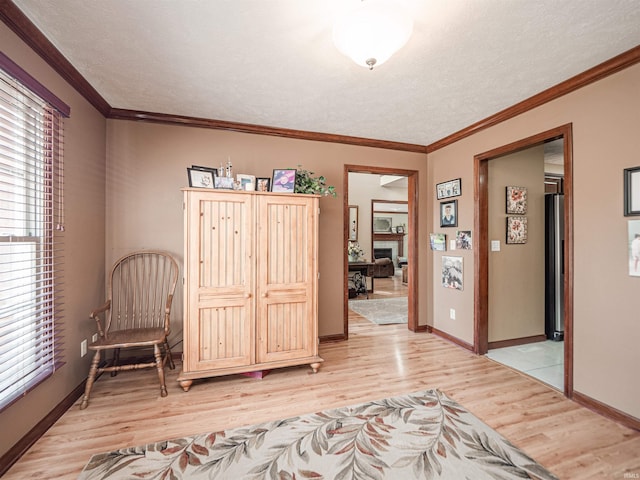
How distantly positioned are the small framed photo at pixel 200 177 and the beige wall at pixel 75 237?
0.87 metres

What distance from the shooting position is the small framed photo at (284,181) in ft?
9.65

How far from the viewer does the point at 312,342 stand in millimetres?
2920

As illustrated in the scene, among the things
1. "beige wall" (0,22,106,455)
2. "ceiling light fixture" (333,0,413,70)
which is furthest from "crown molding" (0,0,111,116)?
"ceiling light fixture" (333,0,413,70)

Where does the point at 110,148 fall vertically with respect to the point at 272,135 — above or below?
below

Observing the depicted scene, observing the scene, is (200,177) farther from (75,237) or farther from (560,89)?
(560,89)

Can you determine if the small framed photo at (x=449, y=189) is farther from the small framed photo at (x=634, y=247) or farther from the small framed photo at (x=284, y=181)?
the small framed photo at (x=284, y=181)

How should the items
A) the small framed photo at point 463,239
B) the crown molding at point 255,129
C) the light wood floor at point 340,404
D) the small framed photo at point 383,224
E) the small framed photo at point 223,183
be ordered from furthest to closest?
the small framed photo at point 383,224, the small framed photo at point 463,239, the crown molding at point 255,129, the small framed photo at point 223,183, the light wood floor at point 340,404

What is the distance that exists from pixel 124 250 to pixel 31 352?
127 cm

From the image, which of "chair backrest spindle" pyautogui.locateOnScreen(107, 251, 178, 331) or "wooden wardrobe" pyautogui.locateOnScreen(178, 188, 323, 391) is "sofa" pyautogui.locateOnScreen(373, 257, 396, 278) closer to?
"wooden wardrobe" pyautogui.locateOnScreen(178, 188, 323, 391)

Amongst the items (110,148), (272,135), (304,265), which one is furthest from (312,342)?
(110,148)

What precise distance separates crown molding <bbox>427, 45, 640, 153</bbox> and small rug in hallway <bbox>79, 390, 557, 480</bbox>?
2.71m

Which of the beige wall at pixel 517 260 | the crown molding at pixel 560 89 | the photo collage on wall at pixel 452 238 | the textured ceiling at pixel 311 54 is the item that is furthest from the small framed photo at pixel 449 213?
the textured ceiling at pixel 311 54

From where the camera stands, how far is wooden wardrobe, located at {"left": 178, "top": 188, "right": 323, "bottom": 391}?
2.56 meters

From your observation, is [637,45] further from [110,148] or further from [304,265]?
[110,148]
